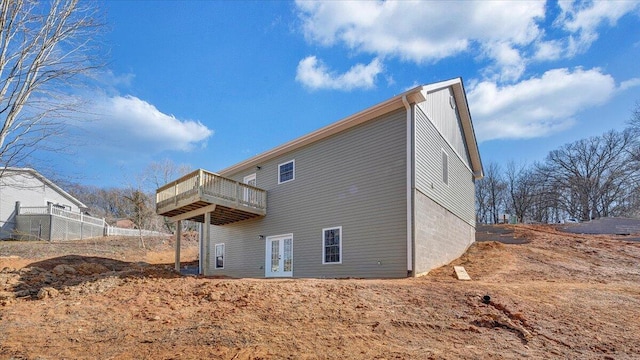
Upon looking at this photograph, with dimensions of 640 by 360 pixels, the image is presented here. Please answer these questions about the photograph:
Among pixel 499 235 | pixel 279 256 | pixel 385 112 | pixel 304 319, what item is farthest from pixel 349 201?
pixel 499 235

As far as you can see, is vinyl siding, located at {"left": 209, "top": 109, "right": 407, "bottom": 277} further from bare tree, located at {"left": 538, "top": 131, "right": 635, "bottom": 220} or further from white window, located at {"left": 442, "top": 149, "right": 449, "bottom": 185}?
bare tree, located at {"left": 538, "top": 131, "right": 635, "bottom": 220}

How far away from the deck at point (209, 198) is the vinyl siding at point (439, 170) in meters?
6.86

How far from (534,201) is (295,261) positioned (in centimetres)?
3779

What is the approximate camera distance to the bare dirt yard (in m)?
5.05

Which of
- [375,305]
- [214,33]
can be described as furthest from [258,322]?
[214,33]

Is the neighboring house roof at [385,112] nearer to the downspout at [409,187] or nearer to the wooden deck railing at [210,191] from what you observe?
the downspout at [409,187]

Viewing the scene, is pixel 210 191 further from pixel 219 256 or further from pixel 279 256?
pixel 219 256

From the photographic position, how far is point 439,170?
13.4m

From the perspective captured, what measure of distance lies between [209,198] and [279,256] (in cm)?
355

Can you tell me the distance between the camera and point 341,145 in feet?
42.6

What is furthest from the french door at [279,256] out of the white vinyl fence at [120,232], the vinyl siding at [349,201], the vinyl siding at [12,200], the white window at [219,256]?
the white vinyl fence at [120,232]

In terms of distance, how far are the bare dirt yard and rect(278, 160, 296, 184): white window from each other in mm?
6359

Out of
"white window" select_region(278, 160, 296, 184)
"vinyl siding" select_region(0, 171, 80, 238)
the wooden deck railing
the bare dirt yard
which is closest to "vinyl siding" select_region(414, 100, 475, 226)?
the bare dirt yard

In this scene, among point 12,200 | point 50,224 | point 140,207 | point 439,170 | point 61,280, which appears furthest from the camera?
point 140,207
